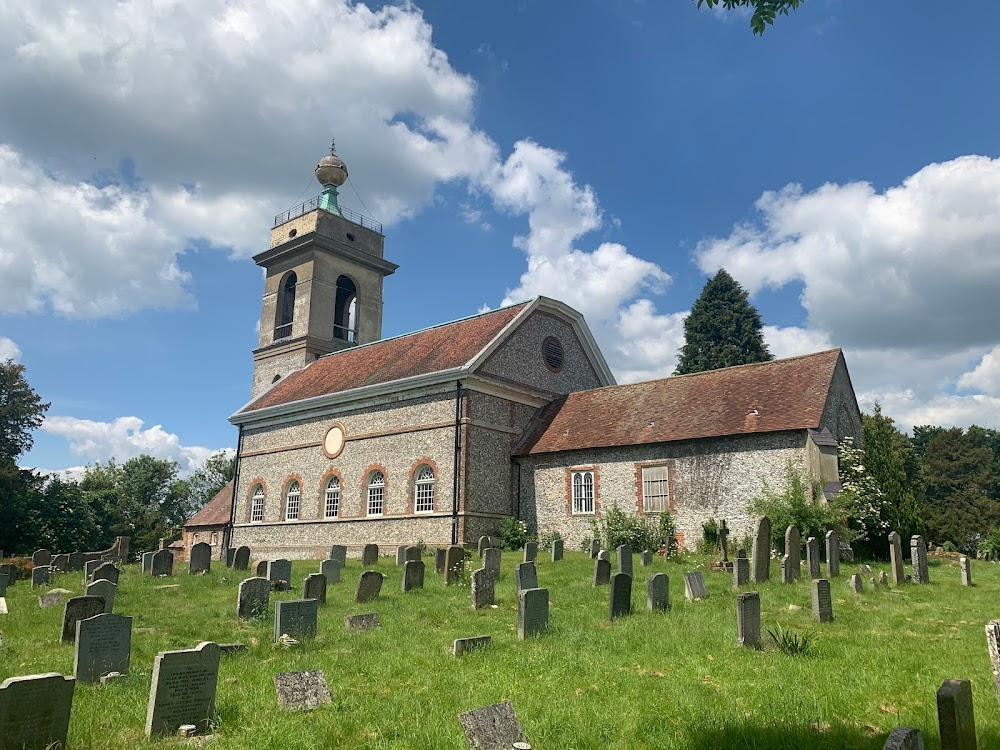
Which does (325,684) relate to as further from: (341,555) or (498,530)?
(498,530)

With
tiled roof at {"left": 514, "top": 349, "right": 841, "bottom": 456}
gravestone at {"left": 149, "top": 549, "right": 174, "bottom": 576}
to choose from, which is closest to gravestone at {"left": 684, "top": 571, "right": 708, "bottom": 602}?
tiled roof at {"left": 514, "top": 349, "right": 841, "bottom": 456}

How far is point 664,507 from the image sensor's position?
73.8ft

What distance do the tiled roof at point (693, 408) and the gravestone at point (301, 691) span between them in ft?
54.6

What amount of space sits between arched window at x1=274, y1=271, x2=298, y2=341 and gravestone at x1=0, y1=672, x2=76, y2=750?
112ft

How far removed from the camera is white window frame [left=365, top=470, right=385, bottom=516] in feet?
87.7

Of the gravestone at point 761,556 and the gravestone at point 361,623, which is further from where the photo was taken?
the gravestone at point 761,556

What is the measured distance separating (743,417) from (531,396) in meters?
8.48

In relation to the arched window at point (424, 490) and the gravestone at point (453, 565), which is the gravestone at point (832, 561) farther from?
the arched window at point (424, 490)

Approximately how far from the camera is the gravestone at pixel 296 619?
9.18m

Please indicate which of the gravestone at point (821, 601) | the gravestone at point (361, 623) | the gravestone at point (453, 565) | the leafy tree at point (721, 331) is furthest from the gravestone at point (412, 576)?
the leafy tree at point (721, 331)

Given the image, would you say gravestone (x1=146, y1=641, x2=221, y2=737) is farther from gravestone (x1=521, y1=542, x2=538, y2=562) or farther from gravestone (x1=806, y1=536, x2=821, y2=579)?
gravestone (x1=521, y1=542, x2=538, y2=562)

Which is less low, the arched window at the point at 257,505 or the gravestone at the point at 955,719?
the arched window at the point at 257,505

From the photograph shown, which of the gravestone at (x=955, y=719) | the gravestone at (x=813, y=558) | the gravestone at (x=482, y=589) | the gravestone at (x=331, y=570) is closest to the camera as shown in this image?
the gravestone at (x=955, y=719)

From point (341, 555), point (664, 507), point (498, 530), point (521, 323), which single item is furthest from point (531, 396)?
point (341, 555)
